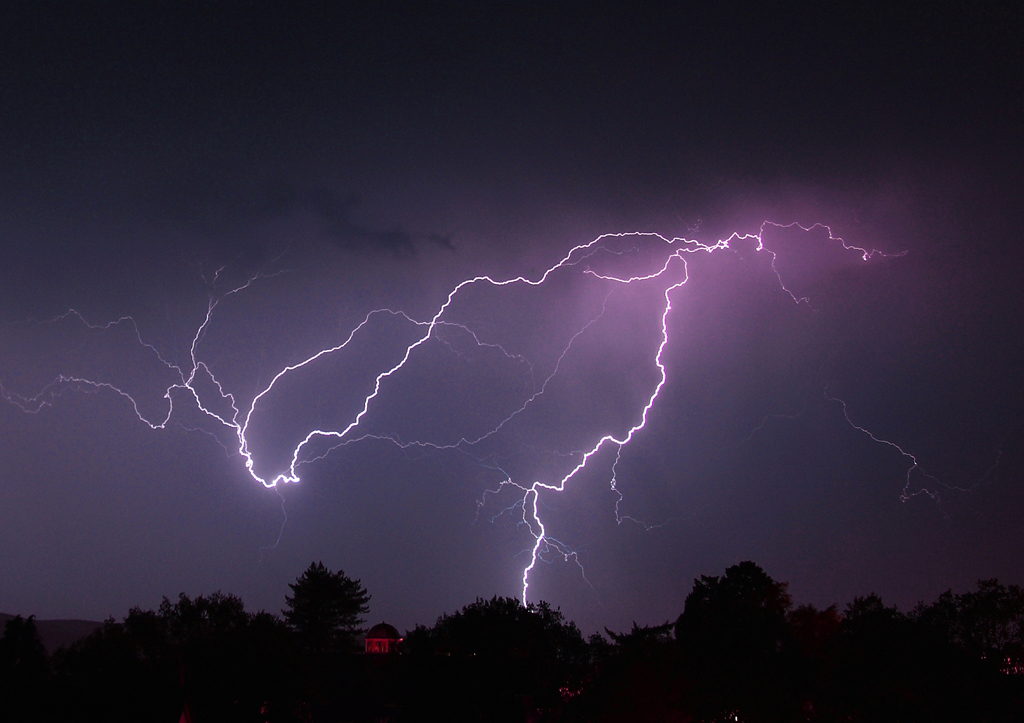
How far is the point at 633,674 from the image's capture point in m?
17.2

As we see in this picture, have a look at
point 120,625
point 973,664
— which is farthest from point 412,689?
point 120,625

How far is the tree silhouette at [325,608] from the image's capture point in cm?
A: 4991

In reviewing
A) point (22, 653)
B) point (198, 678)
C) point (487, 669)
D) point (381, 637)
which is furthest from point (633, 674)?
point (22, 653)

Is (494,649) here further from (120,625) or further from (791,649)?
(120,625)

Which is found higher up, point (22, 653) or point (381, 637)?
point (381, 637)

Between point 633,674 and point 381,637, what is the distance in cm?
2810

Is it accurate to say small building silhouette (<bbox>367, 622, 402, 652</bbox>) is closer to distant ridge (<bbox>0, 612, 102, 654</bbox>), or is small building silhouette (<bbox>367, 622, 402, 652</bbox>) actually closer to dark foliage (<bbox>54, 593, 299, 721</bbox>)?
dark foliage (<bbox>54, 593, 299, 721</bbox>)

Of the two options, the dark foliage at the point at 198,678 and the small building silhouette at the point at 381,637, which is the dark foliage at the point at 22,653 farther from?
the small building silhouette at the point at 381,637

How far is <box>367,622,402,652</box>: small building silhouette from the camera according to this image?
136ft

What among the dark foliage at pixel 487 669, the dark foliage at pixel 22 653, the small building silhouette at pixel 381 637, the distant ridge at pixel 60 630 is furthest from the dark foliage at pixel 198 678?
the distant ridge at pixel 60 630

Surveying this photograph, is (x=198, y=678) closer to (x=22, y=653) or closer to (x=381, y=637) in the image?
(x=22, y=653)

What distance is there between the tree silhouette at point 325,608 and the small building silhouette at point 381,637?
27.3ft

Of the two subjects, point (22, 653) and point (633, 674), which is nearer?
point (633, 674)

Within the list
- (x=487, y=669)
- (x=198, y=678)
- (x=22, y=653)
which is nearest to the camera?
(x=487, y=669)
